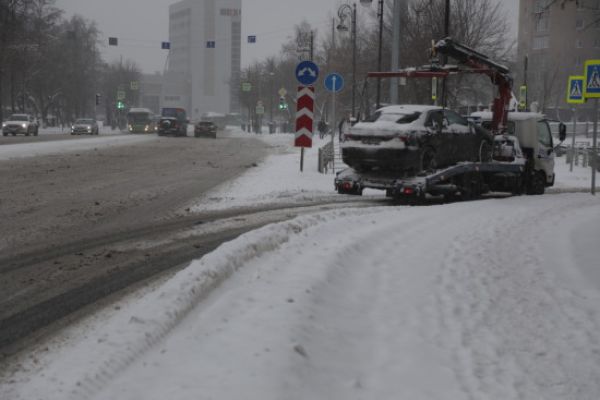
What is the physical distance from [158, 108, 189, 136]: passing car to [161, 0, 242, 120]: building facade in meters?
113

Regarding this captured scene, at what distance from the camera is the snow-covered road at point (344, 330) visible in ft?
13.2

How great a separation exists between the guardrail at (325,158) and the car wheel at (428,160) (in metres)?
7.14

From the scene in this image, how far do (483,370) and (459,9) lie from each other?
30.1 metres

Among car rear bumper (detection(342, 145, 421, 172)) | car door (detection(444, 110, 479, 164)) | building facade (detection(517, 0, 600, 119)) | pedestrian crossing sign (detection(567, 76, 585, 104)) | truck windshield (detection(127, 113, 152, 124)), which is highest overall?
building facade (detection(517, 0, 600, 119))

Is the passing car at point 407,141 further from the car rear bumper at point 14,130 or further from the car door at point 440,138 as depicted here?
the car rear bumper at point 14,130

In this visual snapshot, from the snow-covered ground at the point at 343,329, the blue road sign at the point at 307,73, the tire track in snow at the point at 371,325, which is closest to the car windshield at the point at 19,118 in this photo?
the blue road sign at the point at 307,73

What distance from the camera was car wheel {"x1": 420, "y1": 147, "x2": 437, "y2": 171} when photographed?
13427 mm

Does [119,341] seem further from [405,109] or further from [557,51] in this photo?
[557,51]

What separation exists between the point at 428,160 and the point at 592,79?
18.2 feet

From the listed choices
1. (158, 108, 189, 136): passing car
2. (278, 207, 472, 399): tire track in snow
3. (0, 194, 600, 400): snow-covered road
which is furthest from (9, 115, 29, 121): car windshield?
(278, 207, 472, 399): tire track in snow

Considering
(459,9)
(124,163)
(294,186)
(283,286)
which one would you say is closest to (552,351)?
(283,286)

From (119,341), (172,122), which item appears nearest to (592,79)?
(119,341)

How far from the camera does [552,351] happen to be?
4859 mm

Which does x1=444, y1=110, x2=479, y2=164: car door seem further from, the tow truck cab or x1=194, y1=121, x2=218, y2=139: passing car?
x1=194, y1=121, x2=218, y2=139: passing car
